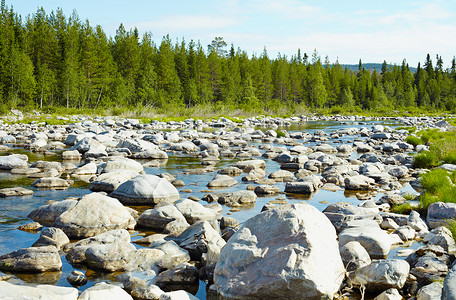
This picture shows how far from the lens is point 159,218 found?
5.75 m

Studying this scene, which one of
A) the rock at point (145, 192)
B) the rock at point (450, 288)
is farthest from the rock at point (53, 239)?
→ the rock at point (450, 288)

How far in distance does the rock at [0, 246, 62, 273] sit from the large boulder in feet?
5.98

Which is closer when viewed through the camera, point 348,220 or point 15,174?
point 348,220

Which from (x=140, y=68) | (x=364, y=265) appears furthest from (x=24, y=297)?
(x=140, y=68)

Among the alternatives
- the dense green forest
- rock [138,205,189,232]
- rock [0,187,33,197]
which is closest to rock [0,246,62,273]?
rock [138,205,189,232]

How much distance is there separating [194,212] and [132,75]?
5368cm

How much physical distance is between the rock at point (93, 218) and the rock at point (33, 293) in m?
2.13

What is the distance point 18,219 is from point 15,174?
4056 millimetres

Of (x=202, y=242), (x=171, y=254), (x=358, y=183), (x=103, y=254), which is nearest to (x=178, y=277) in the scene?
(x=171, y=254)

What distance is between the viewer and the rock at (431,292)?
3.34m

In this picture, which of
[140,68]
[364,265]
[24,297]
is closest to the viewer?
[24,297]

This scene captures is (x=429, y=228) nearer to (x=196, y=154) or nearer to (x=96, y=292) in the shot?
(x=96, y=292)

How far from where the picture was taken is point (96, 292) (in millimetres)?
3201

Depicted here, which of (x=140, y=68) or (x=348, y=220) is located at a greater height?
(x=140, y=68)
